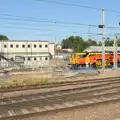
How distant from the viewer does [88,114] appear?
492 inches

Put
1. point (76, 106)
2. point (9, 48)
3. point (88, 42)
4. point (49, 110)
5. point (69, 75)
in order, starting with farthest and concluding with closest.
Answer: point (88, 42) < point (9, 48) < point (69, 75) < point (76, 106) < point (49, 110)

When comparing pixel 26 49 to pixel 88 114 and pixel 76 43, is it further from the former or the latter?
pixel 76 43

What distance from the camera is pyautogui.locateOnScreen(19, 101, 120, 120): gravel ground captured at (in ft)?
38.8

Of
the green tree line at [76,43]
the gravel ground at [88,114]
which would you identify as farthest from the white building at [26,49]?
the gravel ground at [88,114]

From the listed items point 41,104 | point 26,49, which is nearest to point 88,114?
point 41,104

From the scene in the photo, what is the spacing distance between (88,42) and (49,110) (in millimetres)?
139573

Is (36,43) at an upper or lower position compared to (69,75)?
upper

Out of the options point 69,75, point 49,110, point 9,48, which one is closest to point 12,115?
point 49,110

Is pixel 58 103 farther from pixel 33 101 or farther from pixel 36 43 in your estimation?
pixel 36 43

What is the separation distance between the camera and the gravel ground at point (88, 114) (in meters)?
11.8

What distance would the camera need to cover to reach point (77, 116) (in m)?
12.1

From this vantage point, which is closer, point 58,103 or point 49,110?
point 49,110

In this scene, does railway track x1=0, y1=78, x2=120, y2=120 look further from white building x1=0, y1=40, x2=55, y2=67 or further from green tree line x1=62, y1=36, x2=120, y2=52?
green tree line x1=62, y1=36, x2=120, y2=52

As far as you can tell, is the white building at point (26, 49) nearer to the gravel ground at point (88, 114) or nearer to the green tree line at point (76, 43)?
the green tree line at point (76, 43)
